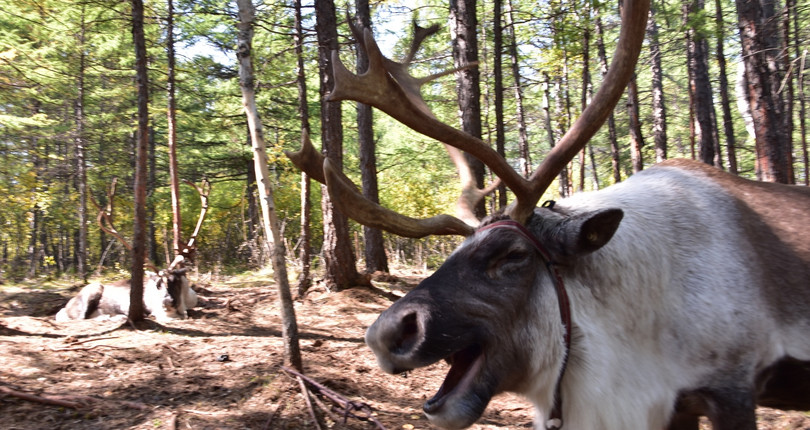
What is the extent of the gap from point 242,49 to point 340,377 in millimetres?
3238

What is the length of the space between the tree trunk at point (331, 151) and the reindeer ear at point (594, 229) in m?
6.79

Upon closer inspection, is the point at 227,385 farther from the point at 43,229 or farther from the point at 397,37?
the point at 43,229

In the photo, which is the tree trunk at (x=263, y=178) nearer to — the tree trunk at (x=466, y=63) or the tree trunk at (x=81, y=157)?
the tree trunk at (x=466, y=63)

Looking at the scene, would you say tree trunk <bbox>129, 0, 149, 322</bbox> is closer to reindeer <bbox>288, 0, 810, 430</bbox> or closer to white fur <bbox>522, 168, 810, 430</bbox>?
reindeer <bbox>288, 0, 810, 430</bbox>

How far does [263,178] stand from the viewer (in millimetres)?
4727

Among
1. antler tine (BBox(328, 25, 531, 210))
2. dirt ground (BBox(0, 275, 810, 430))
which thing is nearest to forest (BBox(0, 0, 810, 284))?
dirt ground (BBox(0, 275, 810, 430))

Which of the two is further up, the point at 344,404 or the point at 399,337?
the point at 399,337

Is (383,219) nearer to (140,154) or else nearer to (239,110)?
(140,154)

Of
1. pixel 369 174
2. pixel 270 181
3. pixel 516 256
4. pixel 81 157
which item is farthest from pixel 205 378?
pixel 81 157

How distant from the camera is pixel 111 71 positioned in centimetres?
1916

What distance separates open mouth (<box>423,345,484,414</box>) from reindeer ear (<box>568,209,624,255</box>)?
61 centimetres

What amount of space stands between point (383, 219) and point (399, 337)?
65 cm

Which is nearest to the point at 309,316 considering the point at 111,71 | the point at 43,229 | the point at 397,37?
the point at 397,37

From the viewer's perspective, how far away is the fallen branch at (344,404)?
438 cm
